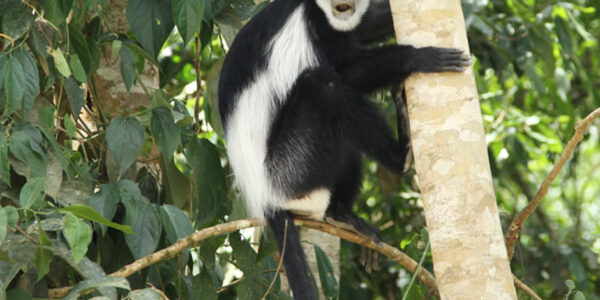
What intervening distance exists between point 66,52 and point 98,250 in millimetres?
574

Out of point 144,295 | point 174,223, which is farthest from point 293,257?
point 144,295

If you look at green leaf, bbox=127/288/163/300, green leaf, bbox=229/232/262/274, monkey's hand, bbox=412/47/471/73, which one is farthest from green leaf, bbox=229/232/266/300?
monkey's hand, bbox=412/47/471/73

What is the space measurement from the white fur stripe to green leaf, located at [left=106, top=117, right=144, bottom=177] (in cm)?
55

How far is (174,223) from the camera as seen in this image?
209cm

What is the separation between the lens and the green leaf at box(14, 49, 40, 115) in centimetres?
191

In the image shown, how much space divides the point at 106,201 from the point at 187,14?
537 millimetres

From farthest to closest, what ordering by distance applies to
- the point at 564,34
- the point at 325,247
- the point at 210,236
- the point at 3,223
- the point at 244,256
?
the point at 564,34 < the point at 325,247 < the point at 244,256 < the point at 210,236 < the point at 3,223

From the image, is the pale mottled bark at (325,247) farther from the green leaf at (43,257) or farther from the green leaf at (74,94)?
the green leaf at (43,257)

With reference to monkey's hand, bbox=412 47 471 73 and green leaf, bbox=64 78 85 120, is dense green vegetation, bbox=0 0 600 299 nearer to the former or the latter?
green leaf, bbox=64 78 85 120

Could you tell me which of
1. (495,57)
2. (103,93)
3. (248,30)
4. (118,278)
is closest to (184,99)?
(103,93)

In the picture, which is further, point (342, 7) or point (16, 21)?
point (342, 7)

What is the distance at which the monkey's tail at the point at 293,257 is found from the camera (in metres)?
2.24

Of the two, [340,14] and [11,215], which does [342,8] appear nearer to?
[340,14]

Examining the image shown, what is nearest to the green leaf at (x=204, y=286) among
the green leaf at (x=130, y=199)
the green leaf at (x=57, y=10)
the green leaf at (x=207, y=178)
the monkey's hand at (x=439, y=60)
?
the green leaf at (x=207, y=178)
